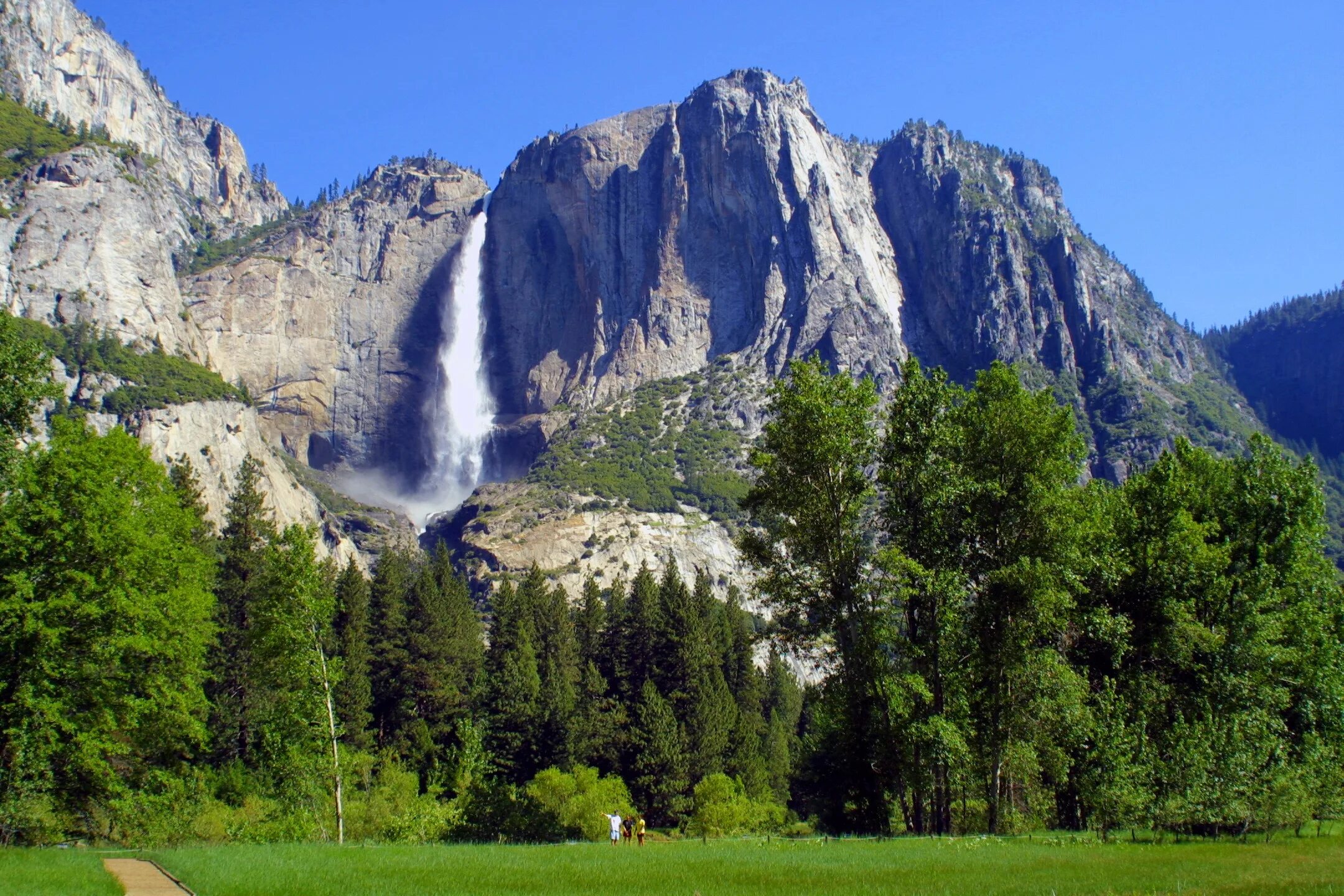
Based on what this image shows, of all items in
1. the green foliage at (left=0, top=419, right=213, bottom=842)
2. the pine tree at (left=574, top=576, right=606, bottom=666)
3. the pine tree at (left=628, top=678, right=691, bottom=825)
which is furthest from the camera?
the pine tree at (left=574, top=576, right=606, bottom=666)

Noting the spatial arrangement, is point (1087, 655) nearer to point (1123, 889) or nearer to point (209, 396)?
point (1123, 889)

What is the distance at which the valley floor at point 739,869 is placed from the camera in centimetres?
1544

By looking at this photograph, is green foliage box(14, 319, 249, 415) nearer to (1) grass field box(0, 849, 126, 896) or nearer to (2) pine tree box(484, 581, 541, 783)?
(2) pine tree box(484, 581, 541, 783)

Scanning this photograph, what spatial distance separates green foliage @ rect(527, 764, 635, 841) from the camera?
45.0 m

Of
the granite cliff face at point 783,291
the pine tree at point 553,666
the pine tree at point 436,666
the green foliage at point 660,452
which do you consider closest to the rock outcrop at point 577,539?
the green foliage at point 660,452

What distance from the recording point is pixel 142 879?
55.1 feet

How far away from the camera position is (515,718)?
55250 millimetres

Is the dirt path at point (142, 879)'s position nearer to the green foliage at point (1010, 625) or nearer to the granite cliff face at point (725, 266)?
the green foliage at point (1010, 625)

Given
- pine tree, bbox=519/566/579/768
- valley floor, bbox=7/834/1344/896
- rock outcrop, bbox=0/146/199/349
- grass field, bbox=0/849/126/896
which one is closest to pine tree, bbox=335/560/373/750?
pine tree, bbox=519/566/579/768

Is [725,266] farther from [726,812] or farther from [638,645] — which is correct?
[726,812]

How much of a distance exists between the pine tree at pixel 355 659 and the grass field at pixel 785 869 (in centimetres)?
2877

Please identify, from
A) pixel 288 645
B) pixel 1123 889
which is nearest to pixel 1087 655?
pixel 1123 889

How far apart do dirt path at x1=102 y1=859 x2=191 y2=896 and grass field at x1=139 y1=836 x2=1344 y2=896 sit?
0.31 meters

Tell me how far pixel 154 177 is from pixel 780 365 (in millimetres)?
106613
